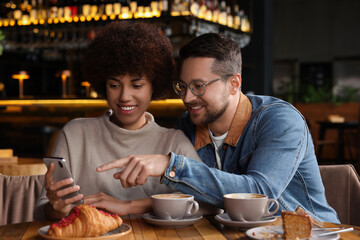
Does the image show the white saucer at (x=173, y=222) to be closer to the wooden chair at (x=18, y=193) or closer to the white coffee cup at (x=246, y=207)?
the white coffee cup at (x=246, y=207)

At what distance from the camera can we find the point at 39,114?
289 inches

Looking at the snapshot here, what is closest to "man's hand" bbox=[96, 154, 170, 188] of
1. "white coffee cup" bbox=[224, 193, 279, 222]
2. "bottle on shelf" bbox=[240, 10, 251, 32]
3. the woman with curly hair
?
"white coffee cup" bbox=[224, 193, 279, 222]

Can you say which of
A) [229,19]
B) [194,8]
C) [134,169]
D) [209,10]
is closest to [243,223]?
[134,169]

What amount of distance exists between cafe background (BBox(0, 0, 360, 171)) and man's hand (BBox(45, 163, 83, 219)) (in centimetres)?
239

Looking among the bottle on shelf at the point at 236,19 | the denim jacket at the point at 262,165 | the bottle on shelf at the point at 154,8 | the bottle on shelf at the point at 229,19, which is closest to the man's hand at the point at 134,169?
the denim jacket at the point at 262,165

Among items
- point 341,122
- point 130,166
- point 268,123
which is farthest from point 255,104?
point 341,122

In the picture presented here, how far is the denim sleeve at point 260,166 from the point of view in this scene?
1.39 meters

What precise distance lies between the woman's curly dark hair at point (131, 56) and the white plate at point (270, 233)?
0.78m

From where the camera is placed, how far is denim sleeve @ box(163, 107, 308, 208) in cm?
139

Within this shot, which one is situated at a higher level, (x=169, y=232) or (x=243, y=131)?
(x=243, y=131)

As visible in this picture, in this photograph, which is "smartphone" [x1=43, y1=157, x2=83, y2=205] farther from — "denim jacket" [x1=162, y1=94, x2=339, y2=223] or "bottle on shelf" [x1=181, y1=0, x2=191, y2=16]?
"bottle on shelf" [x1=181, y1=0, x2=191, y2=16]

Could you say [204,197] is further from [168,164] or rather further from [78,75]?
[78,75]

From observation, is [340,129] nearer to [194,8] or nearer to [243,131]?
[194,8]

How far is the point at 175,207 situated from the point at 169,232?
0.06 m
